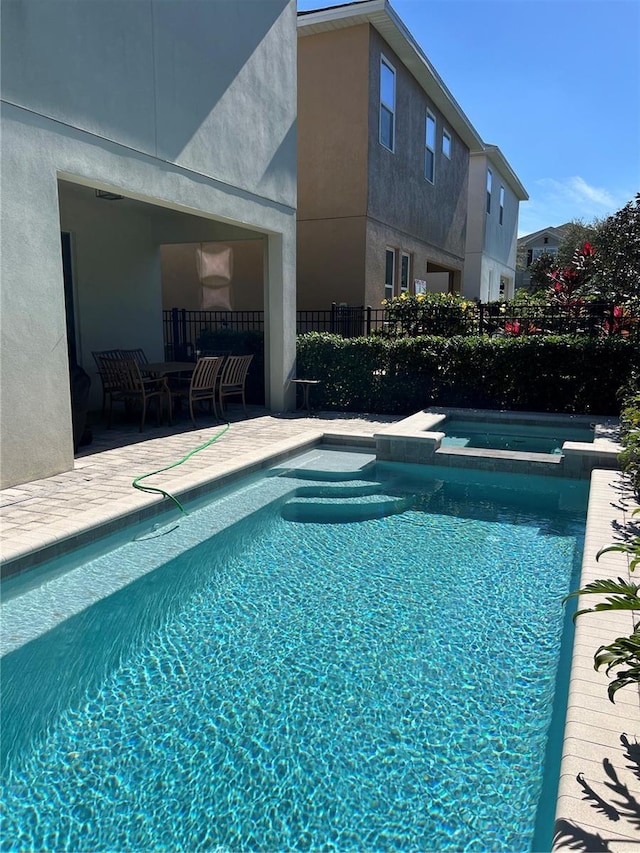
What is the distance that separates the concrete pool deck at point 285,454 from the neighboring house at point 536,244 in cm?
4282

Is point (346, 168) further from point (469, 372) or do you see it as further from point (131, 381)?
point (131, 381)

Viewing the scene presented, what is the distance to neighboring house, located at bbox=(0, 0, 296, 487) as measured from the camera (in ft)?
18.2

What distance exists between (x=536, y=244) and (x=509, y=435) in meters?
44.9

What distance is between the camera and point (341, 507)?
6.50 m

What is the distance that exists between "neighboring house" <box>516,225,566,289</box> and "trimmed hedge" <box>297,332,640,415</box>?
40.0m

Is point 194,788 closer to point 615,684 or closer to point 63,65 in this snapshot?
point 615,684

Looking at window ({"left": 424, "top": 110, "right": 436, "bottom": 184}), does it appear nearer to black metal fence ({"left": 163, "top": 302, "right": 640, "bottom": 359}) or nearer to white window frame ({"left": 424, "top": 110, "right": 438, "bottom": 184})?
white window frame ({"left": 424, "top": 110, "right": 438, "bottom": 184})

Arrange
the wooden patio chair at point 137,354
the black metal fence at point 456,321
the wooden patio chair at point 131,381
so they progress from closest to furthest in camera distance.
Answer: the wooden patio chair at point 131,381 < the black metal fence at point 456,321 < the wooden patio chair at point 137,354

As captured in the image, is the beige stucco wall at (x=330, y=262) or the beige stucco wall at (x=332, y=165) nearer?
the beige stucco wall at (x=332, y=165)

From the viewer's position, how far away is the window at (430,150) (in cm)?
1659

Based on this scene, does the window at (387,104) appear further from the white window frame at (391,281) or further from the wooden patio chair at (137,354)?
the wooden patio chair at (137,354)

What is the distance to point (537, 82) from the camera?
11.9 m

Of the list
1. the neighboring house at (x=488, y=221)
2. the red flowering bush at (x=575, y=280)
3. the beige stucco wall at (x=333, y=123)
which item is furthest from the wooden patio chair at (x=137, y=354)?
the neighboring house at (x=488, y=221)

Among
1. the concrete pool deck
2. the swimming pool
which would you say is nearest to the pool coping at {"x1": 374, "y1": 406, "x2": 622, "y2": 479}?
the concrete pool deck
